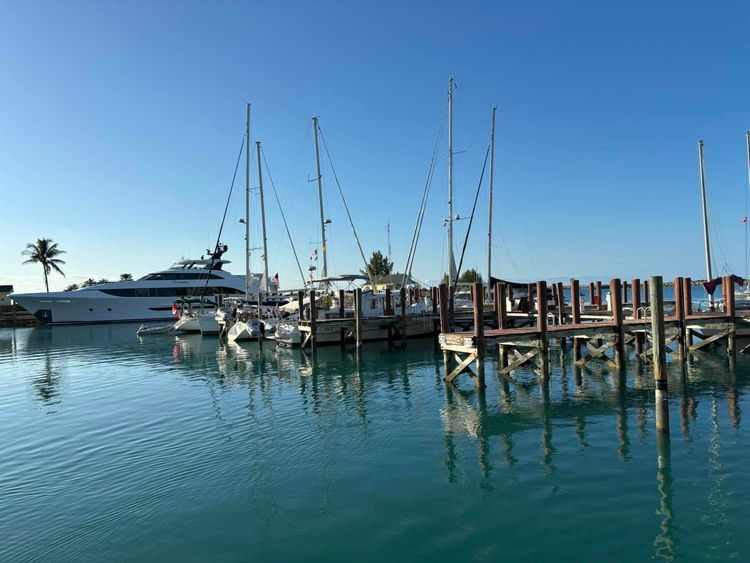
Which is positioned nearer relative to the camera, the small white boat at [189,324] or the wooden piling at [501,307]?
the wooden piling at [501,307]

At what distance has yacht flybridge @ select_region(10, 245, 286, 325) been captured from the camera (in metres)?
61.7

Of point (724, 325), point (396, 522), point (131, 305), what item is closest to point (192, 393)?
point (396, 522)

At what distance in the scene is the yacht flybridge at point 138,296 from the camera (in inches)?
2427

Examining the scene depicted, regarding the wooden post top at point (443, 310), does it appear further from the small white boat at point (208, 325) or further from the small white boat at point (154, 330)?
the small white boat at point (154, 330)

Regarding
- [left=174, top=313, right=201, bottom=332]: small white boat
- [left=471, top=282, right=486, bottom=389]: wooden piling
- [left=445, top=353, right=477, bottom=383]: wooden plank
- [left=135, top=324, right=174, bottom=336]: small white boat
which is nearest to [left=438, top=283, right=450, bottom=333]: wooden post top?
[left=445, top=353, right=477, bottom=383]: wooden plank

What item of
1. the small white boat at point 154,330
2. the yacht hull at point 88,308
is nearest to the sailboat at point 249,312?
the small white boat at point 154,330

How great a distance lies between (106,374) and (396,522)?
67.7 ft

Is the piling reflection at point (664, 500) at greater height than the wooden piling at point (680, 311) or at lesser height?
lesser

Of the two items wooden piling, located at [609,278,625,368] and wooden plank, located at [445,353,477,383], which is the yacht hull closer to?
wooden plank, located at [445,353,477,383]

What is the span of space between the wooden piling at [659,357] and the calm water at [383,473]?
0.61m

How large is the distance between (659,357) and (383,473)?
6035 millimetres

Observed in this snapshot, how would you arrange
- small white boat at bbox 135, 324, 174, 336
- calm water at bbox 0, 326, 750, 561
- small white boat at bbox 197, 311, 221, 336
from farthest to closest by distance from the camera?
small white boat at bbox 135, 324, 174, 336 < small white boat at bbox 197, 311, 221, 336 < calm water at bbox 0, 326, 750, 561

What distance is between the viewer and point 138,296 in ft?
210

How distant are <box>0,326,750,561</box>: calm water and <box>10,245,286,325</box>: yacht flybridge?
1780 inches
